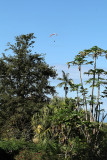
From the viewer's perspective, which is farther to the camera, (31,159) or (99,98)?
(31,159)

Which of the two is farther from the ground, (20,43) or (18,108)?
(20,43)

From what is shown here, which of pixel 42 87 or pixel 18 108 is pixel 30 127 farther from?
pixel 42 87

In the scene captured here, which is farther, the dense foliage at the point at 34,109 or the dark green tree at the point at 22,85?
the dark green tree at the point at 22,85

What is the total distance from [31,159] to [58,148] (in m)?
2.26

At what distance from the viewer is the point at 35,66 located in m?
26.1

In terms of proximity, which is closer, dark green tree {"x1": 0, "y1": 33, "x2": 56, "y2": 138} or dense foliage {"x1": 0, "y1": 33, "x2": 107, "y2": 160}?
dense foliage {"x1": 0, "y1": 33, "x2": 107, "y2": 160}

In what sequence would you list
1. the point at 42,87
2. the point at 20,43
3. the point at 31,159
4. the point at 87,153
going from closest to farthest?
the point at 87,153, the point at 31,159, the point at 42,87, the point at 20,43

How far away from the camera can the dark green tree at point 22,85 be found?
23.5m

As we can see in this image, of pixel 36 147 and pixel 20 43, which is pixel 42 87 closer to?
pixel 20 43

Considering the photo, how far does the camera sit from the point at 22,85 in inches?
976

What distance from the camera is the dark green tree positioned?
77.1 ft

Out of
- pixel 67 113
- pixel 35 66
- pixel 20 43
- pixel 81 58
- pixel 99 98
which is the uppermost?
pixel 20 43

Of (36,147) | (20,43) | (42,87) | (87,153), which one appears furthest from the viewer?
(20,43)

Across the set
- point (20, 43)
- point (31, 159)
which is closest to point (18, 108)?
point (20, 43)
